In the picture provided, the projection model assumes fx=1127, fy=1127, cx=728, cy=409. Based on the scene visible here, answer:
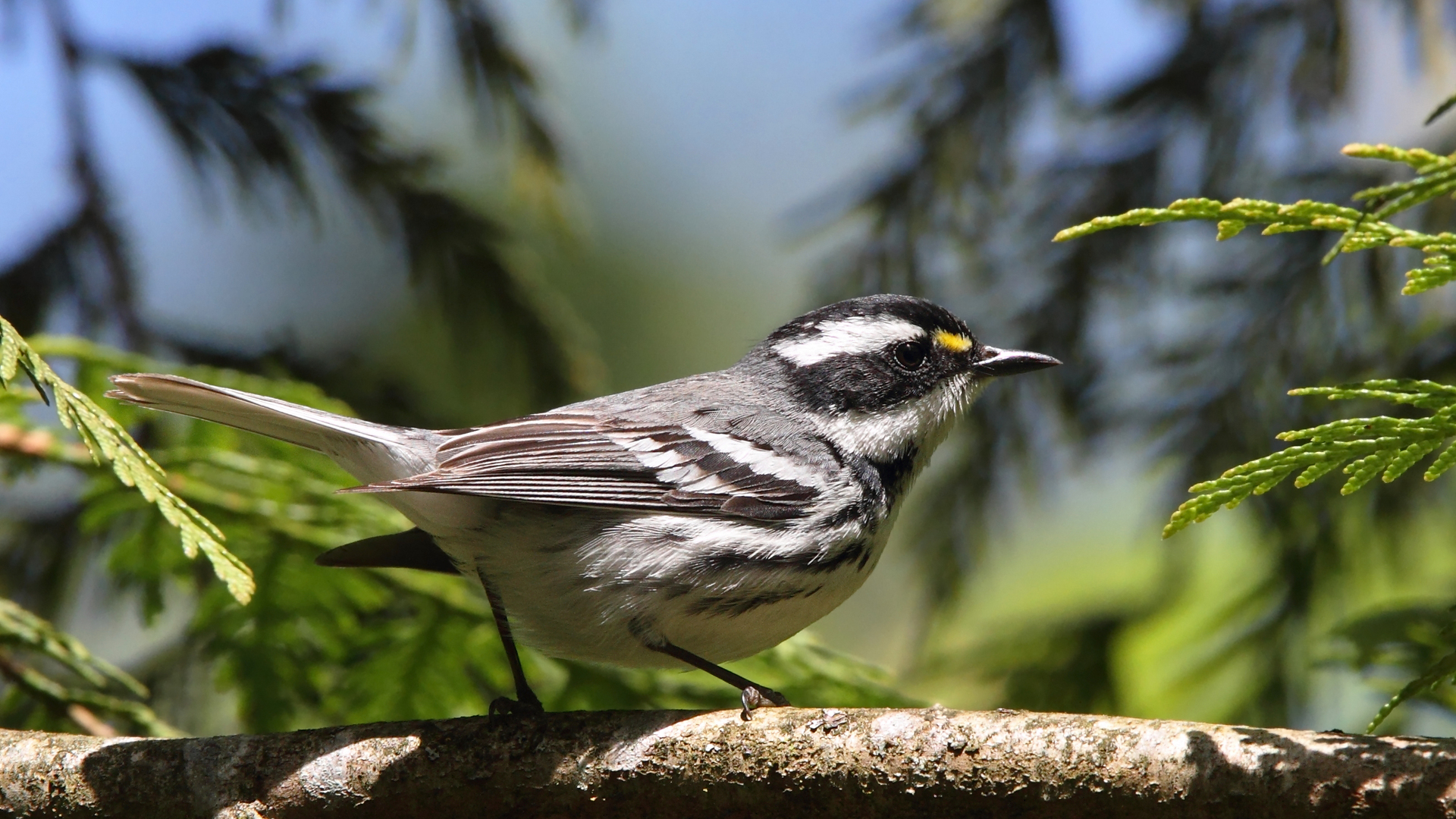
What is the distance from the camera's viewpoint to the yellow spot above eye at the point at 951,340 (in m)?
2.95

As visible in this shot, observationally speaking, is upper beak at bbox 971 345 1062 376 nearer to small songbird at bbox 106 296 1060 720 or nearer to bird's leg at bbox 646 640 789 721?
small songbird at bbox 106 296 1060 720

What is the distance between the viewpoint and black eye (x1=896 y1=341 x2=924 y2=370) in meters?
2.94

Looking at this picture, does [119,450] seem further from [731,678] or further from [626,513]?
[731,678]

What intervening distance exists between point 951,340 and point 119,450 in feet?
6.56

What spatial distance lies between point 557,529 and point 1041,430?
2060mm

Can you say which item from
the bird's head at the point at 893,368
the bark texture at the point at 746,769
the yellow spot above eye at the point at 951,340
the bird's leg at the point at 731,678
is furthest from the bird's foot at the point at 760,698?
the yellow spot above eye at the point at 951,340

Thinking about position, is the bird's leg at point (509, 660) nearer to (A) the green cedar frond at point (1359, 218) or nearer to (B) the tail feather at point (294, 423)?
(B) the tail feather at point (294, 423)

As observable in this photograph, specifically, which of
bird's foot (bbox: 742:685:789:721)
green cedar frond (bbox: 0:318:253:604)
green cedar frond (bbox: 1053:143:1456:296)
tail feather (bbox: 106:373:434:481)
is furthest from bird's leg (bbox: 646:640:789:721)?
green cedar frond (bbox: 1053:143:1456:296)

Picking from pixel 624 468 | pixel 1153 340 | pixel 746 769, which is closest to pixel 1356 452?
pixel 746 769

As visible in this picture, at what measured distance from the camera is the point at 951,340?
117 inches

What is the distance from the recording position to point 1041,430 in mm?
3840

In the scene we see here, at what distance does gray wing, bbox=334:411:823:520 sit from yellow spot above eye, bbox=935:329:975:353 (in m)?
0.59

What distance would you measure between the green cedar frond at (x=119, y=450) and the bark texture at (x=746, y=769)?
45 centimetres

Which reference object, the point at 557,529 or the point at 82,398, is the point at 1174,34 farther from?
the point at 82,398
